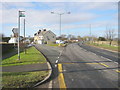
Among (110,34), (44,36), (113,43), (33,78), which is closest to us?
(33,78)

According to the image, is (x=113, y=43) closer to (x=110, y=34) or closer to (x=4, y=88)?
(x=110, y=34)

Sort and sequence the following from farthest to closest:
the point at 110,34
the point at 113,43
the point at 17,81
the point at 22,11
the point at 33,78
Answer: the point at 110,34
the point at 113,43
the point at 22,11
the point at 33,78
the point at 17,81

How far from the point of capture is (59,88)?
5.88 m

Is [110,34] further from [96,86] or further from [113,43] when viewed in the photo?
[96,86]

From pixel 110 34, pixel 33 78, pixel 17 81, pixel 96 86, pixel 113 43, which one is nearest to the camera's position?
pixel 96 86

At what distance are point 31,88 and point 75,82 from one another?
2.00 m

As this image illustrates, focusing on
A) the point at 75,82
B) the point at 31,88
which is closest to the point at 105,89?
the point at 75,82

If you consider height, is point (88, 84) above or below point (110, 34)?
below

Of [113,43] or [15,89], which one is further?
[113,43]

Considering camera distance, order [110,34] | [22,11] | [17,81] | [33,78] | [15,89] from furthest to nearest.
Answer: [110,34] → [22,11] → [33,78] → [17,81] → [15,89]

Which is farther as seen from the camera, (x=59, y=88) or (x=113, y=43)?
(x=113, y=43)

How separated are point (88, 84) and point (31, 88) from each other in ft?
7.84

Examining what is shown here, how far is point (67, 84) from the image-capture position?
635 cm

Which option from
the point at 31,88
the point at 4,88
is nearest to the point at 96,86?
the point at 31,88
